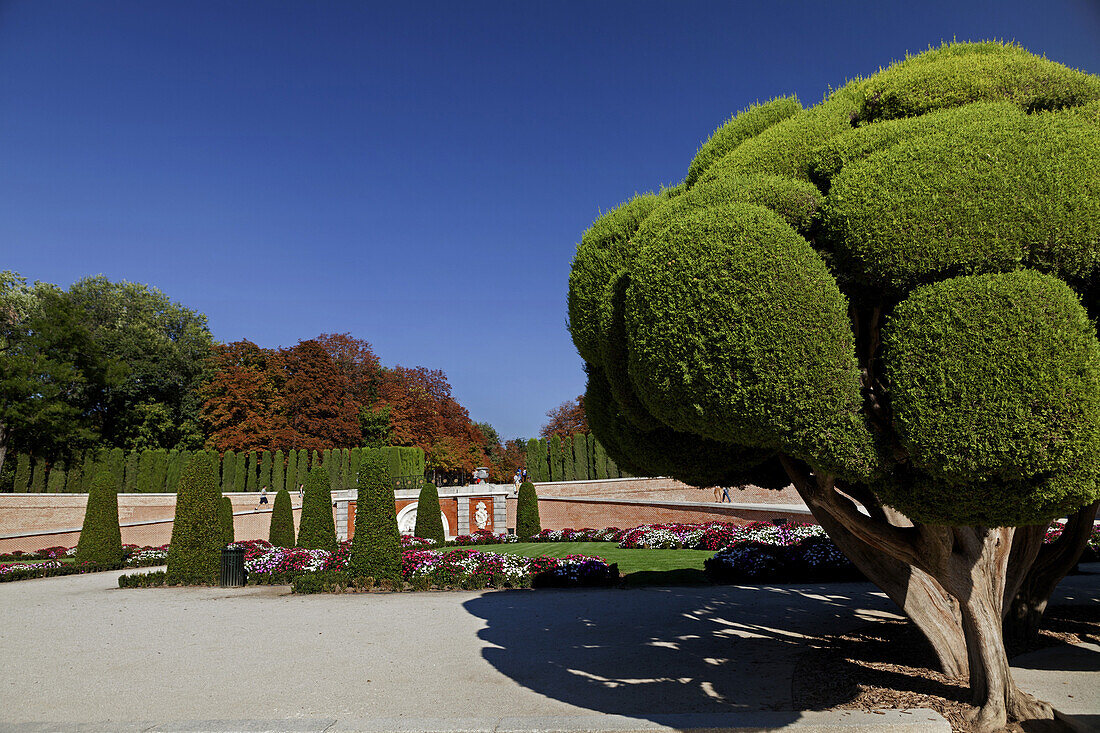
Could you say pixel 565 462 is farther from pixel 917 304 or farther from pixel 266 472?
pixel 917 304

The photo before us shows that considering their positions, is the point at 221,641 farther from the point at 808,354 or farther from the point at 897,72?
the point at 897,72

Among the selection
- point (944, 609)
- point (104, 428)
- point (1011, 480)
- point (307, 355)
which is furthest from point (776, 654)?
point (104, 428)

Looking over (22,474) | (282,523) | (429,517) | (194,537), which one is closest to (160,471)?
(22,474)

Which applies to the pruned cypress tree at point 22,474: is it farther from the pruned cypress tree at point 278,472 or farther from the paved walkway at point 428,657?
the paved walkway at point 428,657

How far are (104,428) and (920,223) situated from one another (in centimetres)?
5168

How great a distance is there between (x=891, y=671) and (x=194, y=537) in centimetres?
1528

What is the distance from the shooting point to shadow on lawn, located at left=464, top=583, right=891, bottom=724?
18.8ft

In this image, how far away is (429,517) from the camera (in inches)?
934

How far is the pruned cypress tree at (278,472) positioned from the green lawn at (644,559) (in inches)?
922

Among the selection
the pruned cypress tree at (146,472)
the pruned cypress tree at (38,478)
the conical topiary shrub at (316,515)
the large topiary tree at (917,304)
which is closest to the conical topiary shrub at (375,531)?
the conical topiary shrub at (316,515)

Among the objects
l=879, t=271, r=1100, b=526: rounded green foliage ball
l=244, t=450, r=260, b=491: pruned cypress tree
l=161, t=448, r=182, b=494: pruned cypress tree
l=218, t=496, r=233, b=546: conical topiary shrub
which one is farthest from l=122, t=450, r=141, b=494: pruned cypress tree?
l=879, t=271, r=1100, b=526: rounded green foliage ball

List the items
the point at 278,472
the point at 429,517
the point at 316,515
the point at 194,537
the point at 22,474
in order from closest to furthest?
the point at 194,537 → the point at 316,515 → the point at 429,517 → the point at 22,474 → the point at 278,472

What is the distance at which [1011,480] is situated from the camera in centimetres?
377

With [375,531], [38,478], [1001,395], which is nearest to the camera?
[1001,395]
